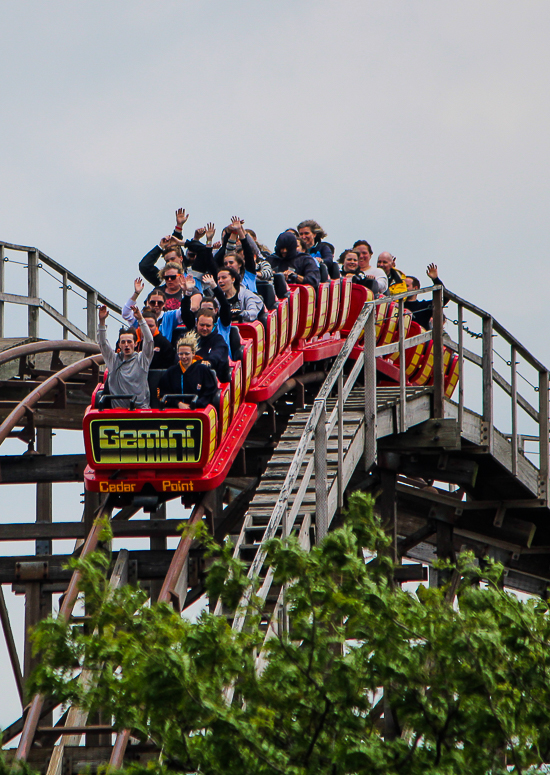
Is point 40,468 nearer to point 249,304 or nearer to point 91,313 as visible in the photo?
point 249,304

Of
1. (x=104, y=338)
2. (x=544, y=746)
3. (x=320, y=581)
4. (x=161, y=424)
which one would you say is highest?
(x=104, y=338)

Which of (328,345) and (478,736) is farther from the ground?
(328,345)

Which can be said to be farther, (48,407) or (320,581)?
(48,407)

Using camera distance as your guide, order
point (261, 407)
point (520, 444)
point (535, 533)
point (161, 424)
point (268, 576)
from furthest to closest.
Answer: point (535, 533) → point (520, 444) → point (261, 407) → point (161, 424) → point (268, 576)

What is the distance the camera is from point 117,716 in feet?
17.5

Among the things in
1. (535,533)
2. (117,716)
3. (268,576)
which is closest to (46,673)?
(117,716)

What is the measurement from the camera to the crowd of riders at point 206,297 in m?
10.7

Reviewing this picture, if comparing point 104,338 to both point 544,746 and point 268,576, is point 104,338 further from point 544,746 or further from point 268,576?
point 544,746

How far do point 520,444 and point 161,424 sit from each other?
5.80 m

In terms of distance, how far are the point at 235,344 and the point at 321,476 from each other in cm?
182

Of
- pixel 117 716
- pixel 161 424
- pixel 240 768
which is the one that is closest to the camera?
pixel 240 768

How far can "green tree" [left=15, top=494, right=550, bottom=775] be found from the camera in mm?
5027

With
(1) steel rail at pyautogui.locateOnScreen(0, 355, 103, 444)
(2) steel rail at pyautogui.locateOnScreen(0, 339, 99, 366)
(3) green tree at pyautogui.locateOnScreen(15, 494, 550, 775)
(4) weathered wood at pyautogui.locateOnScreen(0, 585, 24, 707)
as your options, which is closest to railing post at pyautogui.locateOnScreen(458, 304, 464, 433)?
(1) steel rail at pyautogui.locateOnScreen(0, 355, 103, 444)

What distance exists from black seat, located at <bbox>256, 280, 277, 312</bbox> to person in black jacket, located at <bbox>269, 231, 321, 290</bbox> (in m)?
1.16
